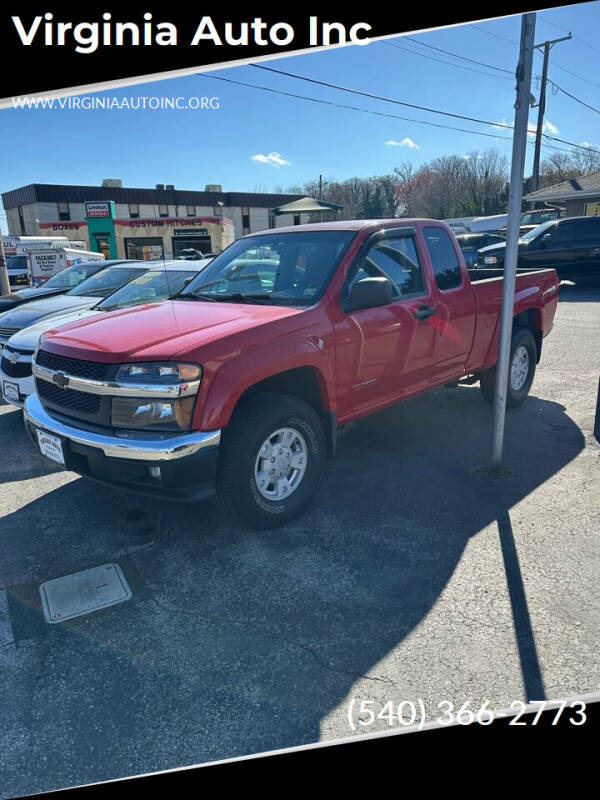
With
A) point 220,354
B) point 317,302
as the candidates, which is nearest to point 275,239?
point 317,302

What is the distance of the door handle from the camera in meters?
4.52

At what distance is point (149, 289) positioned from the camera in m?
6.70

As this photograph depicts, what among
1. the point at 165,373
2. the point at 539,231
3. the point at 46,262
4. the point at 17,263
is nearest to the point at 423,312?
the point at 165,373

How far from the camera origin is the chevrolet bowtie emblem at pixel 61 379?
3591 mm

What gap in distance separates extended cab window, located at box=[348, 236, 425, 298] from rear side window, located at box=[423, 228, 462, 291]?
0.77ft

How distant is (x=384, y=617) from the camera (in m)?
2.90

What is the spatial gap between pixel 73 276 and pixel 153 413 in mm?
7280

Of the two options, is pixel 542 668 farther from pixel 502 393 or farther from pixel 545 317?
pixel 545 317

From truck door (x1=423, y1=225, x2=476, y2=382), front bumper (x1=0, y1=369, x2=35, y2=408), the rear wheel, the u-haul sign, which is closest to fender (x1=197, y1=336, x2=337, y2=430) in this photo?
truck door (x1=423, y1=225, x2=476, y2=382)

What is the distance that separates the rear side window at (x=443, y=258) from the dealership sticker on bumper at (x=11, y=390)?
158 inches

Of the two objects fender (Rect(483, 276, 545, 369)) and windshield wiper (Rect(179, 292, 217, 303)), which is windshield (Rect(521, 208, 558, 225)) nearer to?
fender (Rect(483, 276, 545, 369))

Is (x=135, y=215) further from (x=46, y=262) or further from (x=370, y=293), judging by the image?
(x=370, y=293)

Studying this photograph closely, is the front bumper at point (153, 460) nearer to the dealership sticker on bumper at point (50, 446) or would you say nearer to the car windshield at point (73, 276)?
the dealership sticker on bumper at point (50, 446)

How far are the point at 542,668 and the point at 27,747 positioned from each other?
2.08 m
